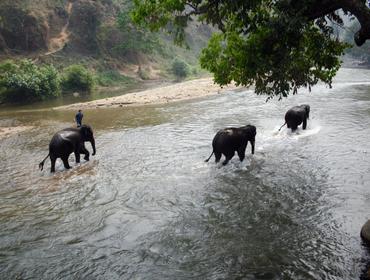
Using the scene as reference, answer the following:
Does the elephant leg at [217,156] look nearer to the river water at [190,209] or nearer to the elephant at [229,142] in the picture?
the elephant at [229,142]

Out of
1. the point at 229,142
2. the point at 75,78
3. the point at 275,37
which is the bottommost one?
the point at 75,78

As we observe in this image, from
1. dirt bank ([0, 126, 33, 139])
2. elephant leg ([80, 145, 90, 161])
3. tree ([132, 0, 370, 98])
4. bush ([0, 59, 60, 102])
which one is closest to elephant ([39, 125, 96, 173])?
elephant leg ([80, 145, 90, 161])

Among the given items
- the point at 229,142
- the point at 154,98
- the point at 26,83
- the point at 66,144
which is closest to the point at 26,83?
the point at 26,83

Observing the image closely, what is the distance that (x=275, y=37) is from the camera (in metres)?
7.89

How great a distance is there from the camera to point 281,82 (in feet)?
28.6

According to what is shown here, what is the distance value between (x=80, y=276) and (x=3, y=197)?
5801mm

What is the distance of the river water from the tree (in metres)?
3.10

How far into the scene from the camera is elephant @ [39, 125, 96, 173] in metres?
13.5

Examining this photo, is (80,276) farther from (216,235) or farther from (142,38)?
(142,38)

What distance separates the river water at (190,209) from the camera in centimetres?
747

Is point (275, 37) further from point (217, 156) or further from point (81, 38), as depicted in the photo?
point (81, 38)

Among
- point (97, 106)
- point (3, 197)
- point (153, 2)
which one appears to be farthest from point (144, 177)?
point (97, 106)

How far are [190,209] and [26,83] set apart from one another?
29380 millimetres

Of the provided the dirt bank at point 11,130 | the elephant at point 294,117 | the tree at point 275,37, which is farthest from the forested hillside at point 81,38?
the tree at point 275,37
